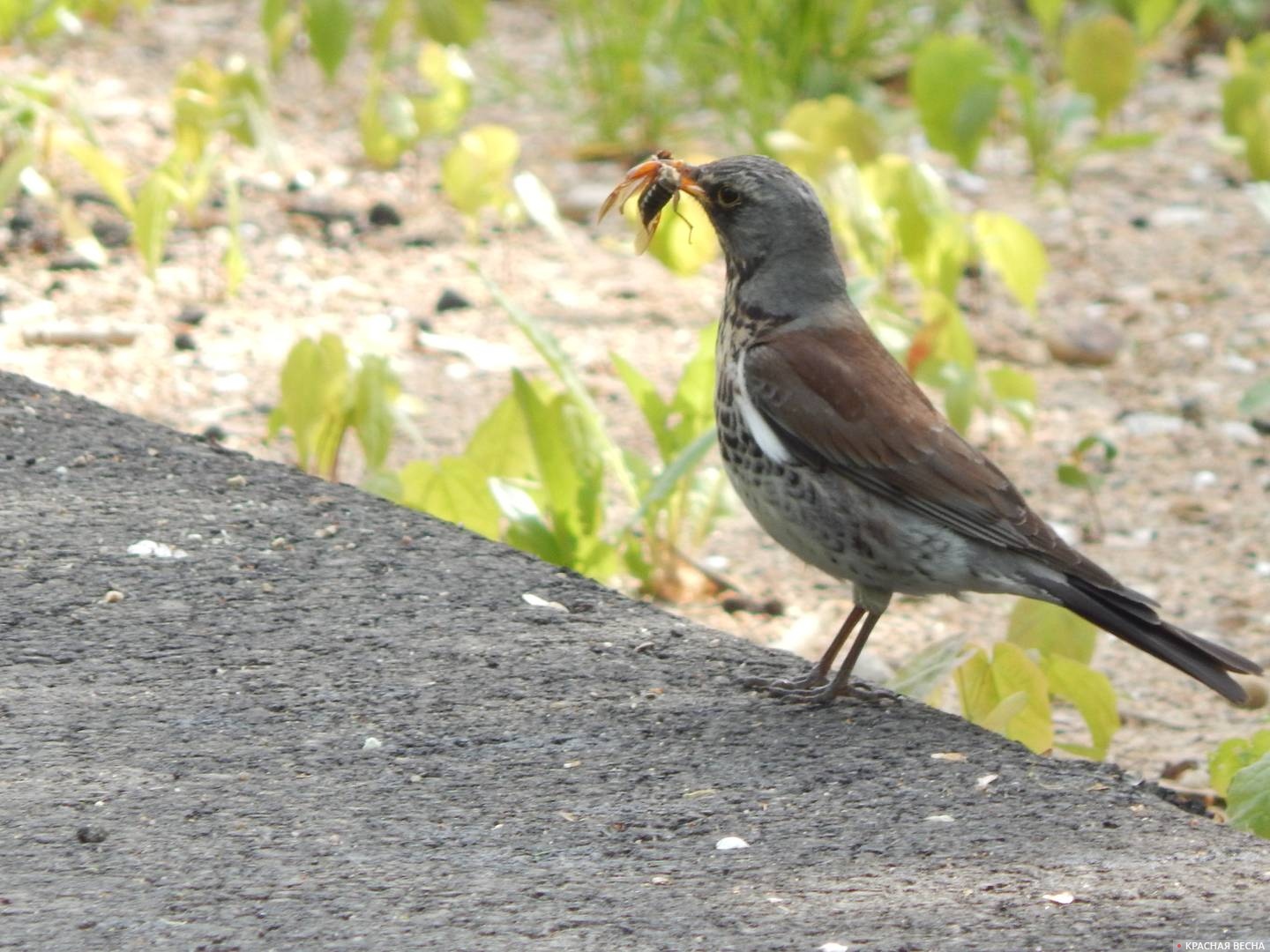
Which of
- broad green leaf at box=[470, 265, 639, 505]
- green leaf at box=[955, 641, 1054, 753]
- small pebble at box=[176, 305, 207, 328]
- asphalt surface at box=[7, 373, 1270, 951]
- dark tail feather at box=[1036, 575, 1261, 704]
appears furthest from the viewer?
small pebble at box=[176, 305, 207, 328]

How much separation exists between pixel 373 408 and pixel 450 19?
10.2 ft

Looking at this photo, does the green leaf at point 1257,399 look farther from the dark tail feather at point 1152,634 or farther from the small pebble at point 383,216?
the small pebble at point 383,216

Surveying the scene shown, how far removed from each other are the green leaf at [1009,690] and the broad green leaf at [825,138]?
105 inches

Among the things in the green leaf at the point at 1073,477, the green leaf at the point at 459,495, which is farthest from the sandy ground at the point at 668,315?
the green leaf at the point at 459,495

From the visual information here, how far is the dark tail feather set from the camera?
3.47 m

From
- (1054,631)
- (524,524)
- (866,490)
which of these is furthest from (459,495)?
(1054,631)

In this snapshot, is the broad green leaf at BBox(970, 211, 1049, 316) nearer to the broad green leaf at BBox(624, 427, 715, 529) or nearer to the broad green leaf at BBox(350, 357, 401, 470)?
the broad green leaf at BBox(624, 427, 715, 529)

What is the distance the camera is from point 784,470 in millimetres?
3783

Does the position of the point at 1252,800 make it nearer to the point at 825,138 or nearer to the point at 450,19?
the point at 825,138

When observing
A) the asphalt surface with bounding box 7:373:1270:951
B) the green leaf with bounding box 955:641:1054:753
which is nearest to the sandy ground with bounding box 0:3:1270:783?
the green leaf with bounding box 955:641:1054:753

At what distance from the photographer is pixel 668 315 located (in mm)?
6941

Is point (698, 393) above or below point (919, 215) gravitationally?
below

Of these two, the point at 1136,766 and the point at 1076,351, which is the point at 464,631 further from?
the point at 1076,351

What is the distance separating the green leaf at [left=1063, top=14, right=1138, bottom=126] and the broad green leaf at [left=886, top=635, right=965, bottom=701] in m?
4.16
